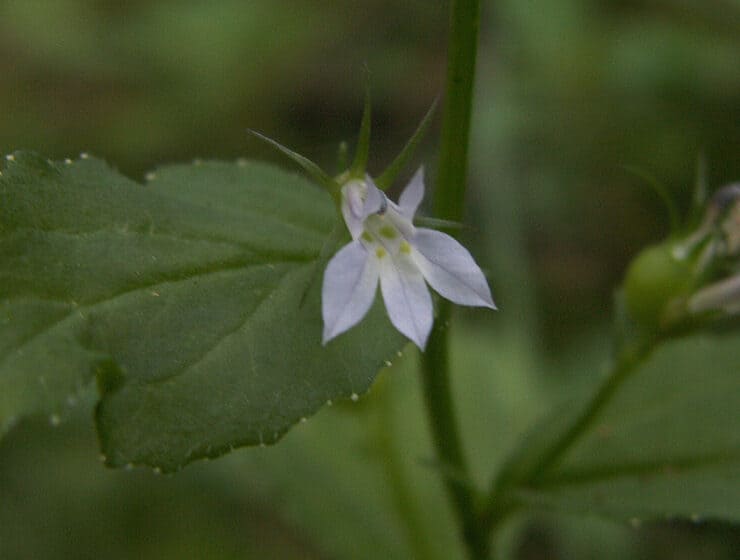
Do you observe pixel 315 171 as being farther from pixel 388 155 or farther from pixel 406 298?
pixel 388 155

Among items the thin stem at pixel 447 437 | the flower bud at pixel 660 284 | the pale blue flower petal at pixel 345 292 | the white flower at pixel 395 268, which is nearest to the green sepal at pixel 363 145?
the white flower at pixel 395 268

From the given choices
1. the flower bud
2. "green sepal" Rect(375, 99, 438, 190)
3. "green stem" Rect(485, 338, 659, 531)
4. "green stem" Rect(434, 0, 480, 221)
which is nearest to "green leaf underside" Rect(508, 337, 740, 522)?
"green stem" Rect(485, 338, 659, 531)

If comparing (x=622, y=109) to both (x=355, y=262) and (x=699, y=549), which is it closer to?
(x=699, y=549)

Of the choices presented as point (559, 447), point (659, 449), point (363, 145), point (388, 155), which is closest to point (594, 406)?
point (559, 447)

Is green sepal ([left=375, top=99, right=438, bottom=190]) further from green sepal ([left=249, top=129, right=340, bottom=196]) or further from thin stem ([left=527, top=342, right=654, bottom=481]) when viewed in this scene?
thin stem ([left=527, top=342, right=654, bottom=481])

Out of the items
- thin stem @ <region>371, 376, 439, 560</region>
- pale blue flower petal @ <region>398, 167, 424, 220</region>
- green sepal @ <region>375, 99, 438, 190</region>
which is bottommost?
thin stem @ <region>371, 376, 439, 560</region>
